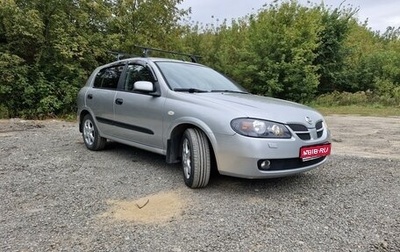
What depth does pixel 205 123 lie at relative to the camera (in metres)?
3.57

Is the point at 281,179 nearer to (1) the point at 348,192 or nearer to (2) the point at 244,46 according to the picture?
(1) the point at 348,192

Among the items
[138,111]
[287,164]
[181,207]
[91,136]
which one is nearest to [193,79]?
[138,111]

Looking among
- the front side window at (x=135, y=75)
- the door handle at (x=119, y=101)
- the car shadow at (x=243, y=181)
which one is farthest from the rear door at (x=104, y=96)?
the car shadow at (x=243, y=181)

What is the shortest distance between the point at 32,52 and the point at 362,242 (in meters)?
10.8

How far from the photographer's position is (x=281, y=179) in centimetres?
418

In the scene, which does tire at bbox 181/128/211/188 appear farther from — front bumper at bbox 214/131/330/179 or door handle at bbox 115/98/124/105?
door handle at bbox 115/98/124/105

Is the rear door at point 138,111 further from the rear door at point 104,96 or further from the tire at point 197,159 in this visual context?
the tire at point 197,159

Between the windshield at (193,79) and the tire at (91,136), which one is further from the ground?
the windshield at (193,79)

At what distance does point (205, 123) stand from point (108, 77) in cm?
249

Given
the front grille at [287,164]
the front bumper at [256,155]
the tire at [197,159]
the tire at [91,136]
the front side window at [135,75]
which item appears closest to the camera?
the front bumper at [256,155]

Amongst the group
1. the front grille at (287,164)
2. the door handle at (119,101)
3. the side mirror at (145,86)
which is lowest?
the front grille at (287,164)

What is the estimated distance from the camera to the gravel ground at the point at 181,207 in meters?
2.62

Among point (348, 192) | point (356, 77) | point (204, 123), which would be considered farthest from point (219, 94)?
point (356, 77)

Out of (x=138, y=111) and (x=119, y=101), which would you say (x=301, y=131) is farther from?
(x=119, y=101)
